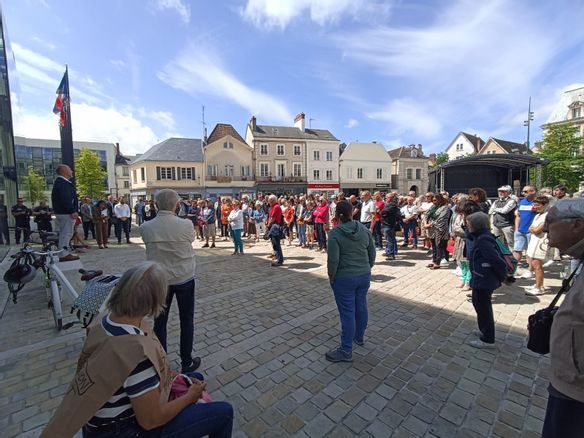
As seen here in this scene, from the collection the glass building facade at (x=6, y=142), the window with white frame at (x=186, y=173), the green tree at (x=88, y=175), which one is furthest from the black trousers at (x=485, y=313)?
the green tree at (x=88, y=175)

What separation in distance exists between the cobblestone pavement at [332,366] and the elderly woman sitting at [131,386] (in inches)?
42.2

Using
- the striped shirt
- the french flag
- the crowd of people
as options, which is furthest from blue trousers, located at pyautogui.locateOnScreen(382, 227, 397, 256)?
the french flag

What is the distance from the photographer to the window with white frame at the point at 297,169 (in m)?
39.0

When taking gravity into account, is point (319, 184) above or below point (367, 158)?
below

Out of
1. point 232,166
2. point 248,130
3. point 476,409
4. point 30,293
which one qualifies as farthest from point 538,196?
point 248,130

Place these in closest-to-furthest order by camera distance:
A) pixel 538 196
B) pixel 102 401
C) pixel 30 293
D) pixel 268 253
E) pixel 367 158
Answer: pixel 102 401, pixel 538 196, pixel 30 293, pixel 268 253, pixel 367 158

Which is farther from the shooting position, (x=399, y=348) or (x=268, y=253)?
(x=268, y=253)

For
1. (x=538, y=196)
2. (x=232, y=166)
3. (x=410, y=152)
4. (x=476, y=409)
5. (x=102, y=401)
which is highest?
(x=410, y=152)

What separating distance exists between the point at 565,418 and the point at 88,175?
47.9 metres

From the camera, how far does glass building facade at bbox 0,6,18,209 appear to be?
11.2 meters

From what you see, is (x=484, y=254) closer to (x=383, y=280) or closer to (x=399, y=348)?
(x=399, y=348)

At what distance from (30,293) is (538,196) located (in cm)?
1020

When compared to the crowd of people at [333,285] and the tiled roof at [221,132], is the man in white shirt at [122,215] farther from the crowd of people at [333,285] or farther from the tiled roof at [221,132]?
the tiled roof at [221,132]

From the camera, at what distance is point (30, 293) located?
18.9 ft
